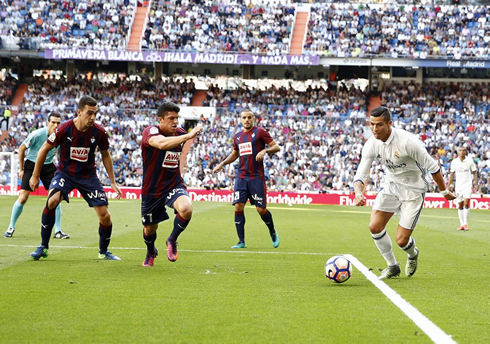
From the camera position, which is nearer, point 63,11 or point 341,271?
point 341,271

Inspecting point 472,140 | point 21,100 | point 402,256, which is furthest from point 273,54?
point 402,256

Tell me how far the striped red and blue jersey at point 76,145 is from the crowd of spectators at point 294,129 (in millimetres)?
27518

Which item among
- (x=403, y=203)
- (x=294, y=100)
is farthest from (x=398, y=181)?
(x=294, y=100)

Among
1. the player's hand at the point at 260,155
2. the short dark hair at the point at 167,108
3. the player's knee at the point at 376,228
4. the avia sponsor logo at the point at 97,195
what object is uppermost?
the short dark hair at the point at 167,108

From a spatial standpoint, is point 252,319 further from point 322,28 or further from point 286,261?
point 322,28

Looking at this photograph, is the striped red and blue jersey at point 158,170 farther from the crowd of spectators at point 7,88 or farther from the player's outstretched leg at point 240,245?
the crowd of spectators at point 7,88

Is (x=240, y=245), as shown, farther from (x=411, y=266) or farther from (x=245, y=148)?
(x=411, y=266)

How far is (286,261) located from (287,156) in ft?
95.9

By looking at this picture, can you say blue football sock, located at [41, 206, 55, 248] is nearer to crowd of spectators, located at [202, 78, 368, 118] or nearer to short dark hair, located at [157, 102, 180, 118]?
short dark hair, located at [157, 102, 180, 118]

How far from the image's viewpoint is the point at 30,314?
238 inches

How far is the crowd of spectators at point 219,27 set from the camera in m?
47.3

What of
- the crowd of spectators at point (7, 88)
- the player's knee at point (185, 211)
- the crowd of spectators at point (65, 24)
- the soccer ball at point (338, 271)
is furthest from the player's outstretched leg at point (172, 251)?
the crowd of spectators at point (7, 88)

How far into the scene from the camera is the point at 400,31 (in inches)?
1865

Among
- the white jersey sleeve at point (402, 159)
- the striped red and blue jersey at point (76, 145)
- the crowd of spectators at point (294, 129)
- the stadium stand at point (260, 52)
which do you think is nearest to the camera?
the white jersey sleeve at point (402, 159)
